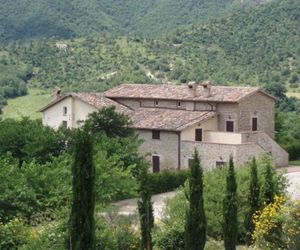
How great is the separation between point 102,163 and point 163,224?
20.0 feet

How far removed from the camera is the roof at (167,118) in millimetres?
52000

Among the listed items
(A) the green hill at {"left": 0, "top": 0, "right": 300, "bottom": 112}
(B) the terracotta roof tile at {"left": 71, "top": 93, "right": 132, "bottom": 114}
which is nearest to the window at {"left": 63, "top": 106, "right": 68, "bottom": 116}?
(B) the terracotta roof tile at {"left": 71, "top": 93, "right": 132, "bottom": 114}

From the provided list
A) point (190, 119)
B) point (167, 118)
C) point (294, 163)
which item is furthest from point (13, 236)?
point (294, 163)

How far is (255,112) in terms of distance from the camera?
55.5 meters

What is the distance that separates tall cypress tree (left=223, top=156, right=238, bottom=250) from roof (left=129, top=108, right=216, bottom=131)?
65.5 feet

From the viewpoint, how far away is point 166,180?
47.6 meters

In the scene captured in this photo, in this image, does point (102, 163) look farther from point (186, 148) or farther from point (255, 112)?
point (255, 112)

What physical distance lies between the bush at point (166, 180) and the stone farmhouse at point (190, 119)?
9.07ft

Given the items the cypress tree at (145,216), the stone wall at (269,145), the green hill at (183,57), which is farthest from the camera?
the green hill at (183,57)

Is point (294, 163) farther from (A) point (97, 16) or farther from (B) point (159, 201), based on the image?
(A) point (97, 16)

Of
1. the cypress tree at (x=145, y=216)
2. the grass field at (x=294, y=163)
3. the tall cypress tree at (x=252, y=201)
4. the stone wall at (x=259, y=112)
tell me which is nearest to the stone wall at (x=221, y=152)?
the stone wall at (x=259, y=112)

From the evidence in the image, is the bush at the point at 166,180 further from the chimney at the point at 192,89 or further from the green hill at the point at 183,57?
the green hill at the point at 183,57

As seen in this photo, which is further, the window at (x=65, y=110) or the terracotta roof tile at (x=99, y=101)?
the window at (x=65, y=110)

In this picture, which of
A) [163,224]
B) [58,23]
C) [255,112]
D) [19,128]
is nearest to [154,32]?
[58,23]
